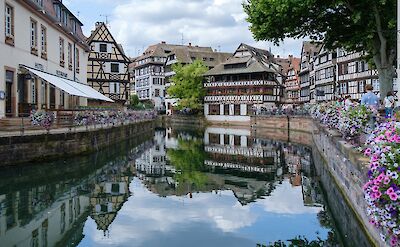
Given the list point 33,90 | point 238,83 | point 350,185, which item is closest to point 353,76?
point 238,83

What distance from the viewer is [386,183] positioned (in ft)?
18.9

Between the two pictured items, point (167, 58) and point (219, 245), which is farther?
point (167, 58)

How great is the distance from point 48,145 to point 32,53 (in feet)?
26.0

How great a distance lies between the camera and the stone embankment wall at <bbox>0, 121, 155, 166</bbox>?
63.0ft

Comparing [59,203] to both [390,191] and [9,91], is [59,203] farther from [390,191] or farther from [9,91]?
Result: [9,91]

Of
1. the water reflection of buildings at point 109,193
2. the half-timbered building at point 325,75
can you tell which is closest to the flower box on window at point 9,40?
the water reflection of buildings at point 109,193

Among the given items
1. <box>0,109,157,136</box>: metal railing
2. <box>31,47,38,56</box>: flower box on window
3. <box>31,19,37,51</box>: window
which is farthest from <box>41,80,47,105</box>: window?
<box>0,109,157,136</box>: metal railing

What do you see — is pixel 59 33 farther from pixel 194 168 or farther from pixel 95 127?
pixel 194 168

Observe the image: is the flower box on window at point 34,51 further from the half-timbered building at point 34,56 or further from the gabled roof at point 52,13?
the gabled roof at point 52,13

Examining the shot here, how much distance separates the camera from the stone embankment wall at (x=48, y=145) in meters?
19.2

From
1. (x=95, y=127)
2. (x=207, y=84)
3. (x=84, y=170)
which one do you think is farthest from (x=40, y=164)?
(x=207, y=84)

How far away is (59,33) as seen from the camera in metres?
32.9

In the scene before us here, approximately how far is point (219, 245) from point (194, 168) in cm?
1310

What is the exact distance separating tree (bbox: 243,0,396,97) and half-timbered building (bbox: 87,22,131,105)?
122ft
